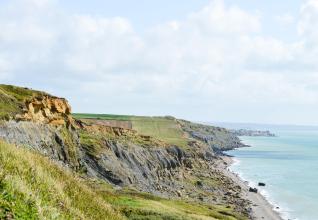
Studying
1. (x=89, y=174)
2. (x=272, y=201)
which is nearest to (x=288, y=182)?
(x=272, y=201)

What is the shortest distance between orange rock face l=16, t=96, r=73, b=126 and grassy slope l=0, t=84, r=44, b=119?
1018 millimetres

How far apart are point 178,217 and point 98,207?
28.0 m

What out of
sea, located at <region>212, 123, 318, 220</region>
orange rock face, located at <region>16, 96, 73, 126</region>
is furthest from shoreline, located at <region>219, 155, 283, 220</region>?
orange rock face, located at <region>16, 96, 73, 126</region>

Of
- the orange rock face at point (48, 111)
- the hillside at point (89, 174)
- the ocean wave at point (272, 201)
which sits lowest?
the ocean wave at point (272, 201)

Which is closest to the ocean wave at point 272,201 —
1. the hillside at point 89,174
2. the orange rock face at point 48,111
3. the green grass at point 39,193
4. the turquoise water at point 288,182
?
the turquoise water at point 288,182

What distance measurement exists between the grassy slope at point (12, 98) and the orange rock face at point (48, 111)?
1018mm

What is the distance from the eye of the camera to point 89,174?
247 ft

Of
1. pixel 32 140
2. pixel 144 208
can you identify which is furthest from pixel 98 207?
pixel 32 140

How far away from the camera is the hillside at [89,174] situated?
12.5m

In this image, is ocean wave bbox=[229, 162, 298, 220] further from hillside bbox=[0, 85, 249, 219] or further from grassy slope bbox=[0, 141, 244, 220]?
grassy slope bbox=[0, 141, 244, 220]

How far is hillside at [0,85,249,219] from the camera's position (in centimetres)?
1252

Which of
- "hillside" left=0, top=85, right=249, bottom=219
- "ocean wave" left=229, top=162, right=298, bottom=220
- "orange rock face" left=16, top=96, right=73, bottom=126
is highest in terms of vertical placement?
"orange rock face" left=16, top=96, right=73, bottom=126

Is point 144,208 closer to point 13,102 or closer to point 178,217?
point 178,217

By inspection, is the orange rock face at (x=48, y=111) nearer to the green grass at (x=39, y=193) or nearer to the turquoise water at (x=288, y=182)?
the turquoise water at (x=288, y=182)
